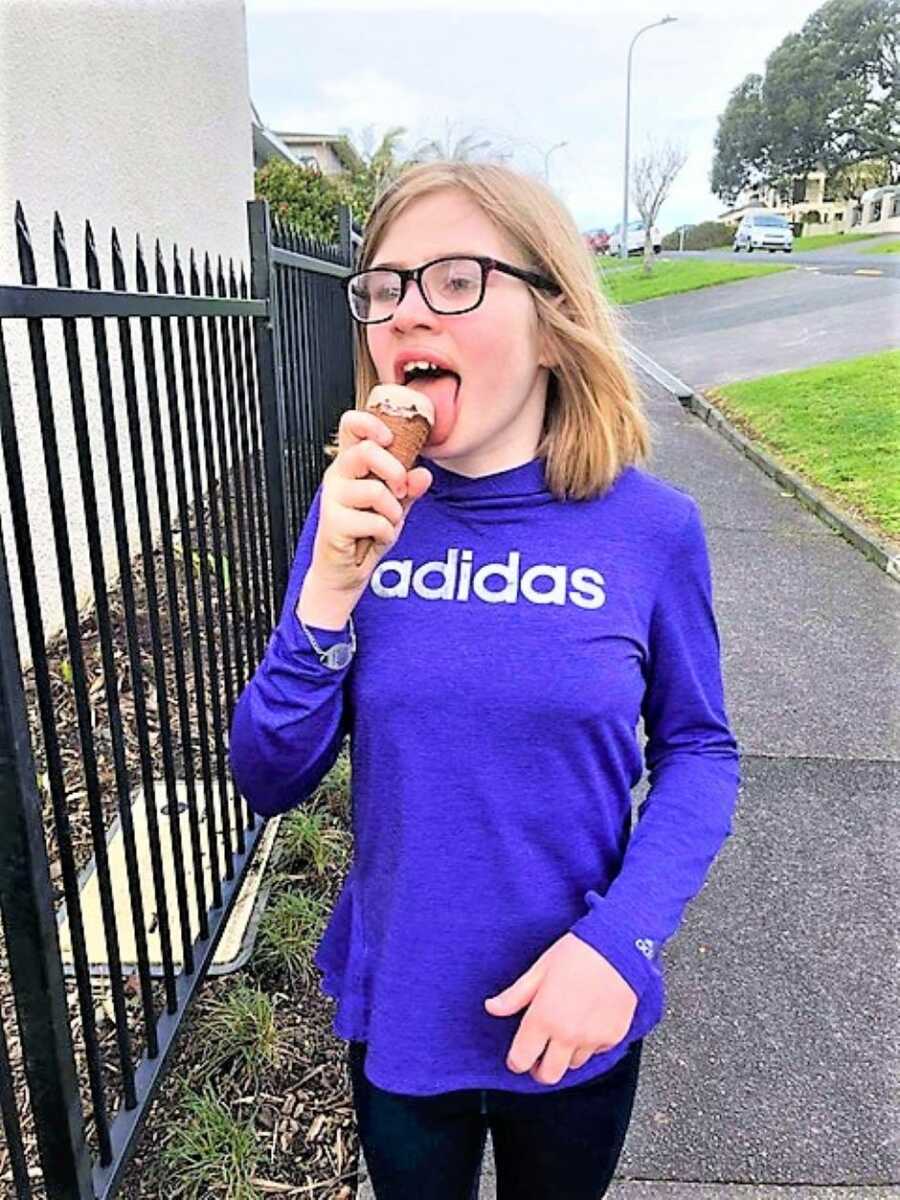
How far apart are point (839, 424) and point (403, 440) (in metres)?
9.13

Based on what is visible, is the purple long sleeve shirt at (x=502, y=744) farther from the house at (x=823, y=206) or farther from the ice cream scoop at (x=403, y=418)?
the house at (x=823, y=206)

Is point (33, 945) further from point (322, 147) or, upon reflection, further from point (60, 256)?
point (322, 147)

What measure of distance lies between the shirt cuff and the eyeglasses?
30.7 inches

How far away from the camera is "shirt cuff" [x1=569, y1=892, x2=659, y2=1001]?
51.5 inches

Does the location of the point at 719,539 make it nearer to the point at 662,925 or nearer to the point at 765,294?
the point at 662,925

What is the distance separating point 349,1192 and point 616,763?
4.73ft

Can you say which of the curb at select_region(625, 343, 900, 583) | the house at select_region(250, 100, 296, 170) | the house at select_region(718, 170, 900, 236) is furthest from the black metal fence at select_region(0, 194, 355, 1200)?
the house at select_region(718, 170, 900, 236)

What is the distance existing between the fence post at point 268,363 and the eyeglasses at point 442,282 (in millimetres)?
2016

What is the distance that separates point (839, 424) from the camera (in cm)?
959

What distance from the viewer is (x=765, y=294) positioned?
22.7m

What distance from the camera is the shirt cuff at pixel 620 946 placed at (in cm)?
131

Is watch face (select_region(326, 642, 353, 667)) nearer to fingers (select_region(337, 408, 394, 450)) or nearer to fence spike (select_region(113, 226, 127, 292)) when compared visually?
fingers (select_region(337, 408, 394, 450))

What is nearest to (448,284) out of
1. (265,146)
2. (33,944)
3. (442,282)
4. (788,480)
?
(442,282)

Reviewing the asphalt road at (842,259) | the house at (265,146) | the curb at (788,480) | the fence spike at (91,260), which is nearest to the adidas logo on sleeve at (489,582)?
the fence spike at (91,260)
